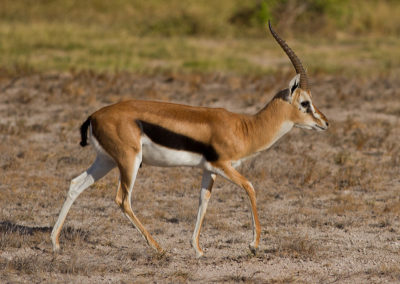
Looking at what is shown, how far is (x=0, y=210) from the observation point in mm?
7672

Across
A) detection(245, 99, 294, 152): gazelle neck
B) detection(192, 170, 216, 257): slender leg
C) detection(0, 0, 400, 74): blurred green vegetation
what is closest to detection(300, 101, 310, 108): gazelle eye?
detection(245, 99, 294, 152): gazelle neck

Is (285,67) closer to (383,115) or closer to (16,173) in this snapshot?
(383,115)

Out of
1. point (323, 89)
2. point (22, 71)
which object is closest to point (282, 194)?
point (323, 89)

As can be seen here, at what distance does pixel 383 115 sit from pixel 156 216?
23.3ft

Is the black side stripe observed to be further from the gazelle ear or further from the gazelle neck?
the gazelle ear

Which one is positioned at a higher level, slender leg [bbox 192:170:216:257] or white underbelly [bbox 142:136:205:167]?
white underbelly [bbox 142:136:205:167]

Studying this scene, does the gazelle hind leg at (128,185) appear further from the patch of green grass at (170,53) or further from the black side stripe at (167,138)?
Result: the patch of green grass at (170,53)

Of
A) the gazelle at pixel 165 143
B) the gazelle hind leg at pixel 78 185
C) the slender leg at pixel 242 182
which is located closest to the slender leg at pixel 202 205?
the gazelle at pixel 165 143

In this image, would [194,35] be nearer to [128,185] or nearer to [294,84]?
[294,84]

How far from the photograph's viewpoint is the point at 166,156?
612 centimetres

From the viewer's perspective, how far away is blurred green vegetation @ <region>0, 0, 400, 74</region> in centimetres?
1891

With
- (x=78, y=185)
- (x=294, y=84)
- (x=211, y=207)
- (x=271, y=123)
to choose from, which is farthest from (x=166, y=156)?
(x=211, y=207)

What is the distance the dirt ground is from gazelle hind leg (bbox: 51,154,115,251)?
20cm

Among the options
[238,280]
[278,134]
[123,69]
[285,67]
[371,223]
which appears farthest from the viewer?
[285,67]
